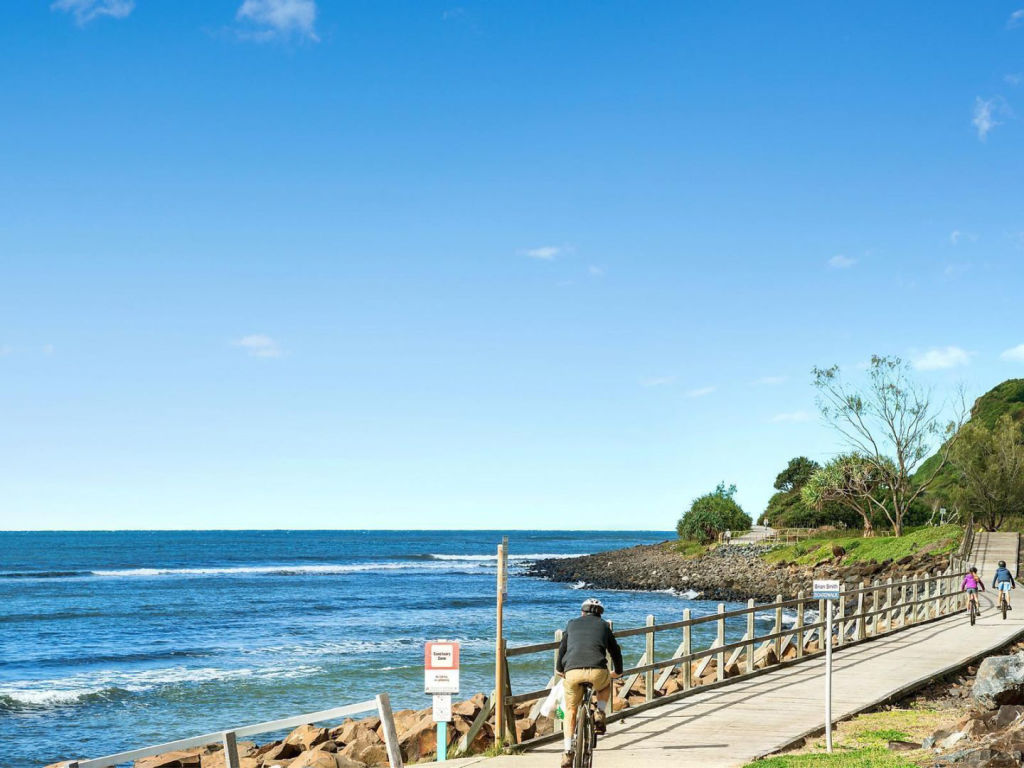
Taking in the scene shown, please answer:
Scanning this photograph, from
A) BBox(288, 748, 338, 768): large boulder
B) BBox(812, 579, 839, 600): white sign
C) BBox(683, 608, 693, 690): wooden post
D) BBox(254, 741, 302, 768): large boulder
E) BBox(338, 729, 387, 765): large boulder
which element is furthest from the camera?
BBox(254, 741, 302, 768): large boulder

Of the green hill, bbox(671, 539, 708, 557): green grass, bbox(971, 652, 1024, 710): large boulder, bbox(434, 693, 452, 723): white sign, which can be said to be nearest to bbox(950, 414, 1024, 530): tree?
bbox(671, 539, 708, 557): green grass

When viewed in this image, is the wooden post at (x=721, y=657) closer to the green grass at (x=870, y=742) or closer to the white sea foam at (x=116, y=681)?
the green grass at (x=870, y=742)

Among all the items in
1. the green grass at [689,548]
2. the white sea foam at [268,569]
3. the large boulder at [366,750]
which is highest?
the large boulder at [366,750]

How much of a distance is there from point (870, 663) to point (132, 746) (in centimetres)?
1554

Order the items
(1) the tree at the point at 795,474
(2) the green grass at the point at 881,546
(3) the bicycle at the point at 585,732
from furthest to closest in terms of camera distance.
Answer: (1) the tree at the point at 795,474 → (2) the green grass at the point at 881,546 → (3) the bicycle at the point at 585,732

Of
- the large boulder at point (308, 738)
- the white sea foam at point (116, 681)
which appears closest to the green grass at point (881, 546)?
the white sea foam at point (116, 681)

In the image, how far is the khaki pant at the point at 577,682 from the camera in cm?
1042

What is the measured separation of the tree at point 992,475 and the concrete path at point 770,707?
37767mm

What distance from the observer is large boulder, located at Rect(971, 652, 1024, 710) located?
13492mm

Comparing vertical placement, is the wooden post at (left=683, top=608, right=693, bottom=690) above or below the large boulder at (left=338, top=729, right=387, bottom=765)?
above

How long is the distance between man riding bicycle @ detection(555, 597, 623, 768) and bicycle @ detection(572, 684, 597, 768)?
45 millimetres

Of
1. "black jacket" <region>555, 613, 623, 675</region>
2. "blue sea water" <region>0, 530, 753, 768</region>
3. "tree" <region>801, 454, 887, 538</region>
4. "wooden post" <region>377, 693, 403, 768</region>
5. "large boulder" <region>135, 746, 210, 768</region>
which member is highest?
"tree" <region>801, 454, 887, 538</region>

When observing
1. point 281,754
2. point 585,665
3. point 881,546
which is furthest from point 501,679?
point 881,546

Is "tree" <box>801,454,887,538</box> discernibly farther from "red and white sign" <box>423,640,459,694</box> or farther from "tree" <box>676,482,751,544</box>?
"red and white sign" <box>423,640,459,694</box>
